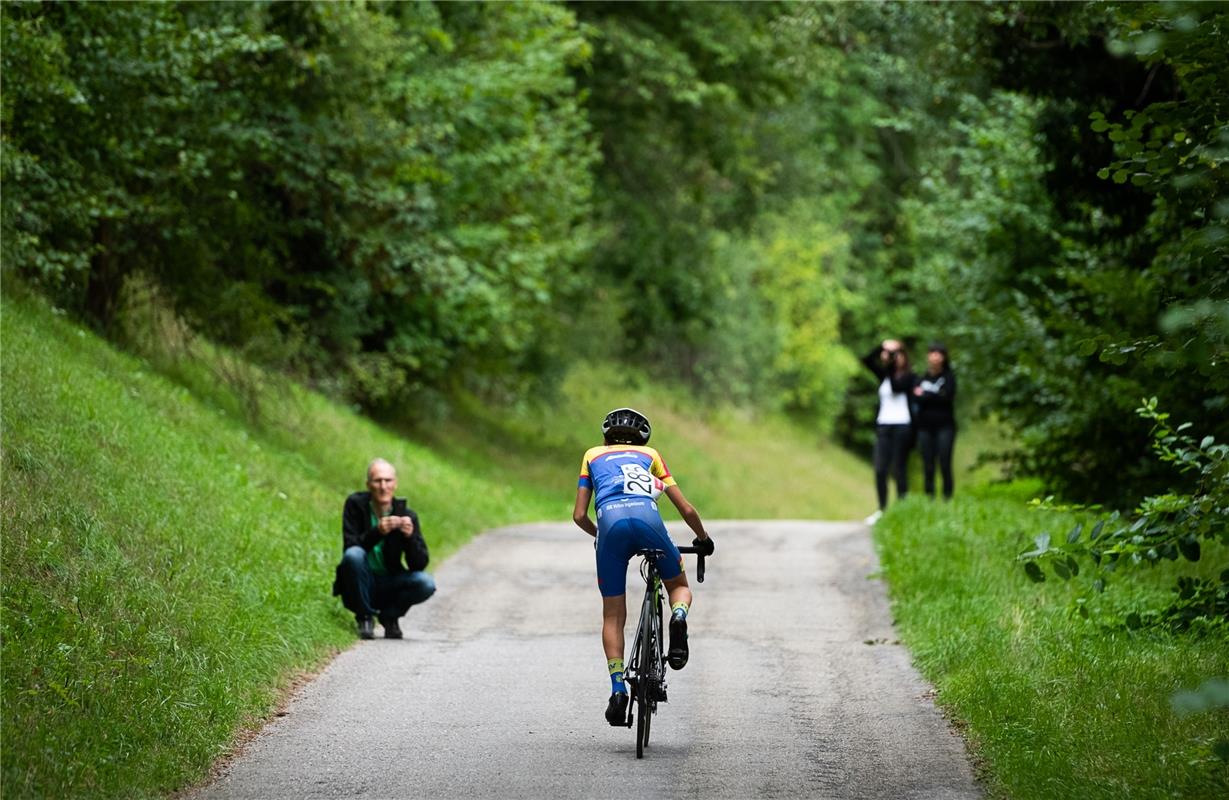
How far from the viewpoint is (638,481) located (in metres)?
8.92

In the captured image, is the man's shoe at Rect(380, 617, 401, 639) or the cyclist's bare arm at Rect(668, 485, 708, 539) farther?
the man's shoe at Rect(380, 617, 401, 639)

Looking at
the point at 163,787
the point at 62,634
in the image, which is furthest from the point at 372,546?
the point at 163,787

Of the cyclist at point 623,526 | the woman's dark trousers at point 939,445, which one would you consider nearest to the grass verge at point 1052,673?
the cyclist at point 623,526

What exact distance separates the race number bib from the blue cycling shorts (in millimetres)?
48

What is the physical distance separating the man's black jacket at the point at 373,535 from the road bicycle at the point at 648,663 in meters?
3.42

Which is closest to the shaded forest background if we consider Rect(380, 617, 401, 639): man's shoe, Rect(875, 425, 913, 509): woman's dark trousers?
Rect(875, 425, 913, 509): woman's dark trousers

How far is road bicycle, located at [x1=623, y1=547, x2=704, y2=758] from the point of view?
8.52 m

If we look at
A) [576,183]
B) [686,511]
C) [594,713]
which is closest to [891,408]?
[594,713]

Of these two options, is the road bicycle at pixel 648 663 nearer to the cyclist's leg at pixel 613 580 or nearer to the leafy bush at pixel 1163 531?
the cyclist's leg at pixel 613 580

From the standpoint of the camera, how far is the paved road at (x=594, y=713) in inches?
312

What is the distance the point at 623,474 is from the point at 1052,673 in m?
2.90

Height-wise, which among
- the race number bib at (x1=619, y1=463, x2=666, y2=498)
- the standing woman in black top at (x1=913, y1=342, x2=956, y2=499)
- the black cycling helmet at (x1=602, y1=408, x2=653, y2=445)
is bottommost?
the standing woman in black top at (x1=913, y1=342, x2=956, y2=499)

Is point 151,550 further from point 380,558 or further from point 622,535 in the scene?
point 622,535

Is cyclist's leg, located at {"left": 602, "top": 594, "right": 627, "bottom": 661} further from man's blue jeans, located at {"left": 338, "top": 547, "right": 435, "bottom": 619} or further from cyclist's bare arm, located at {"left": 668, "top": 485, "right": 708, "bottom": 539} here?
man's blue jeans, located at {"left": 338, "top": 547, "right": 435, "bottom": 619}
